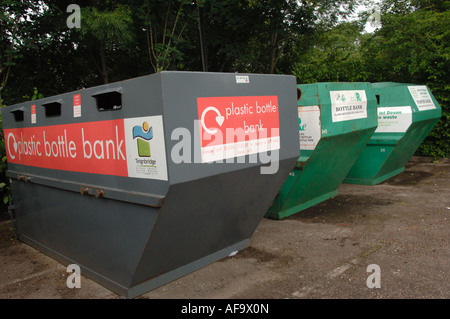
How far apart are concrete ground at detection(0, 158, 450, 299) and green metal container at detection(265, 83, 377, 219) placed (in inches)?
11.7

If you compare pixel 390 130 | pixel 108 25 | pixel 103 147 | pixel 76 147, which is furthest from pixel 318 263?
pixel 108 25

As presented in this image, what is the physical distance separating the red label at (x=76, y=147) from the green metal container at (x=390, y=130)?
16.5ft

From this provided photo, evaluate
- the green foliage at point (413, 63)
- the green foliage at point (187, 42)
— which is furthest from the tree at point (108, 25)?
the green foliage at point (413, 63)

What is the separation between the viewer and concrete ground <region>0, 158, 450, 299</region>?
2.96 metres

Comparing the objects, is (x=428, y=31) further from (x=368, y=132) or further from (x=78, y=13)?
(x=78, y=13)

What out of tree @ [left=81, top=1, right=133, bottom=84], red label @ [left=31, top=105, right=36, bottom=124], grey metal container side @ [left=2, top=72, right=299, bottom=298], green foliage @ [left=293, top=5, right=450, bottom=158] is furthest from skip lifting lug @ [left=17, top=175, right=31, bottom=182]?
green foliage @ [left=293, top=5, right=450, bottom=158]

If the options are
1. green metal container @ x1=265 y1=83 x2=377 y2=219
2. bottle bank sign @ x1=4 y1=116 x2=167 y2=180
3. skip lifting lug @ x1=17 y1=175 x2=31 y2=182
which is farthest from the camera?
green metal container @ x1=265 y1=83 x2=377 y2=219

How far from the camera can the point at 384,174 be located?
22.6 feet

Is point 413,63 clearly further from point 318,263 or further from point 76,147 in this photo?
point 76,147

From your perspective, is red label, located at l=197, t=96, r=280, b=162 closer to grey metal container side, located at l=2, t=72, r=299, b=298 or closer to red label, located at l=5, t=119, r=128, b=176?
grey metal container side, located at l=2, t=72, r=299, b=298

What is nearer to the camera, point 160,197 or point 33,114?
point 160,197

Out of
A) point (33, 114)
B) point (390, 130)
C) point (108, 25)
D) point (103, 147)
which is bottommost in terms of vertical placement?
point (390, 130)

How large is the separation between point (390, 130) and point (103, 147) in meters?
5.26

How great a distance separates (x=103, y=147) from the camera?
2.91 m
